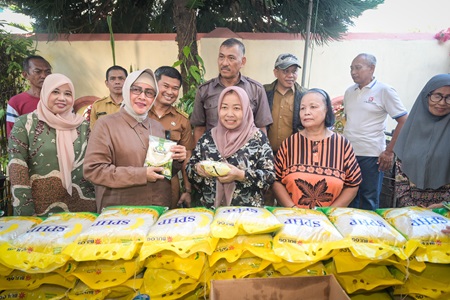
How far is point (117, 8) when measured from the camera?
5062 millimetres

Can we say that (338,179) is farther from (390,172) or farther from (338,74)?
(338,74)

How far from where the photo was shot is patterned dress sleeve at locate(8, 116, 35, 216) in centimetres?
169

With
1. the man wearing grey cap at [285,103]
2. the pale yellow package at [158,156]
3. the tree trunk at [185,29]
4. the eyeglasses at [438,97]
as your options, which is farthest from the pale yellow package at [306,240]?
the tree trunk at [185,29]

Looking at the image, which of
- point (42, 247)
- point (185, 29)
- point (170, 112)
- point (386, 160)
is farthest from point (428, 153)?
point (185, 29)

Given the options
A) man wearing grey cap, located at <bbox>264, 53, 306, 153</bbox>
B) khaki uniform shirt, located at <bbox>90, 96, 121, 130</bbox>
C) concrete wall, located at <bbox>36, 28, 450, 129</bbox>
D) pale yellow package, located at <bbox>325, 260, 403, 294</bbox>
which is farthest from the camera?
concrete wall, located at <bbox>36, 28, 450, 129</bbox>

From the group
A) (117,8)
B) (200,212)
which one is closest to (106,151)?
(200,212)

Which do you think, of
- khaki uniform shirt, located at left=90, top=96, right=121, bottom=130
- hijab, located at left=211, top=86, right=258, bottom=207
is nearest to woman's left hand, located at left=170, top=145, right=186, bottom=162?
hijab, located at left=211, top=86, right=258, bottom=207

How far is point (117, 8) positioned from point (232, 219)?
502 cm

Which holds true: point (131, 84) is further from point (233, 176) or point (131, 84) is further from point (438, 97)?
point (438, 97)

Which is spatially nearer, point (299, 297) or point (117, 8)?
point (299, 297)

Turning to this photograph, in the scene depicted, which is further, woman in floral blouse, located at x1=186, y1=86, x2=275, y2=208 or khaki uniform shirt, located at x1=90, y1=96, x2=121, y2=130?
khaki uniform shirt, located at x1=90, y1=96, x2=121, y2=130

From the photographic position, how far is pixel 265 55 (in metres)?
5.26

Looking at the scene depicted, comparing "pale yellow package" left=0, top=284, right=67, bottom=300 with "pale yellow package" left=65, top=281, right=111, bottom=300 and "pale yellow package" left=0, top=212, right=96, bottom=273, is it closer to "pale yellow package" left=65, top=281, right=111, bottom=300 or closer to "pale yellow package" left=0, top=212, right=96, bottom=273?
"pale yellow package" left=65, top=281, right=111, bottom=300

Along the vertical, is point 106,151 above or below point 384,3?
below
